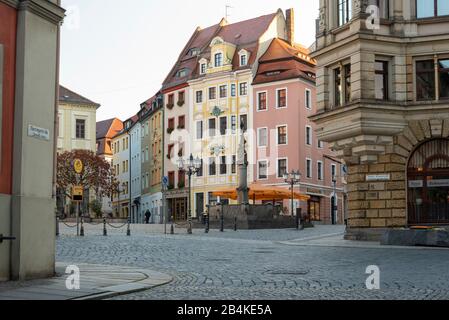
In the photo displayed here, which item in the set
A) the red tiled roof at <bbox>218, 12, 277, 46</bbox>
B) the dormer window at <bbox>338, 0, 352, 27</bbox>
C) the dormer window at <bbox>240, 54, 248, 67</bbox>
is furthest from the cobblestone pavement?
the red tiled roof at <bbox>218, 12, 277, 46</bbox>

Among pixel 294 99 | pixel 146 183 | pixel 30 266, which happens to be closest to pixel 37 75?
pixel 30 266

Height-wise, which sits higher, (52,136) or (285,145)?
(285,145)

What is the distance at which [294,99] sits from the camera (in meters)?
71.7

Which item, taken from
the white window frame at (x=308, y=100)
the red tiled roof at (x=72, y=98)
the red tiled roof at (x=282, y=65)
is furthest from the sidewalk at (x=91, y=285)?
the red tiled roof at (x=72, y=98)

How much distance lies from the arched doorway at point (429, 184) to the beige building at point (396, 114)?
0.13 ft

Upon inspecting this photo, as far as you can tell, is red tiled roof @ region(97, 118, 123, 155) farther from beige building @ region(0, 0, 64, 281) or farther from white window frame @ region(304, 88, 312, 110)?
beige building @ region(0, 0, 64, 281)

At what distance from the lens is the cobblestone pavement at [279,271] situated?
11547 millimetres

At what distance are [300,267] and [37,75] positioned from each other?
747cm

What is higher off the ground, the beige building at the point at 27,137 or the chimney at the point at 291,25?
the chimney at the point at 291,25

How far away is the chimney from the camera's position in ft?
265

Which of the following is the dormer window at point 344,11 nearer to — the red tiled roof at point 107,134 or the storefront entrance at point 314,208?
the storefront entrance at point 314,208

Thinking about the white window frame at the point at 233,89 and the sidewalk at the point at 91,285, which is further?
the white window frame at the point at 233,89
